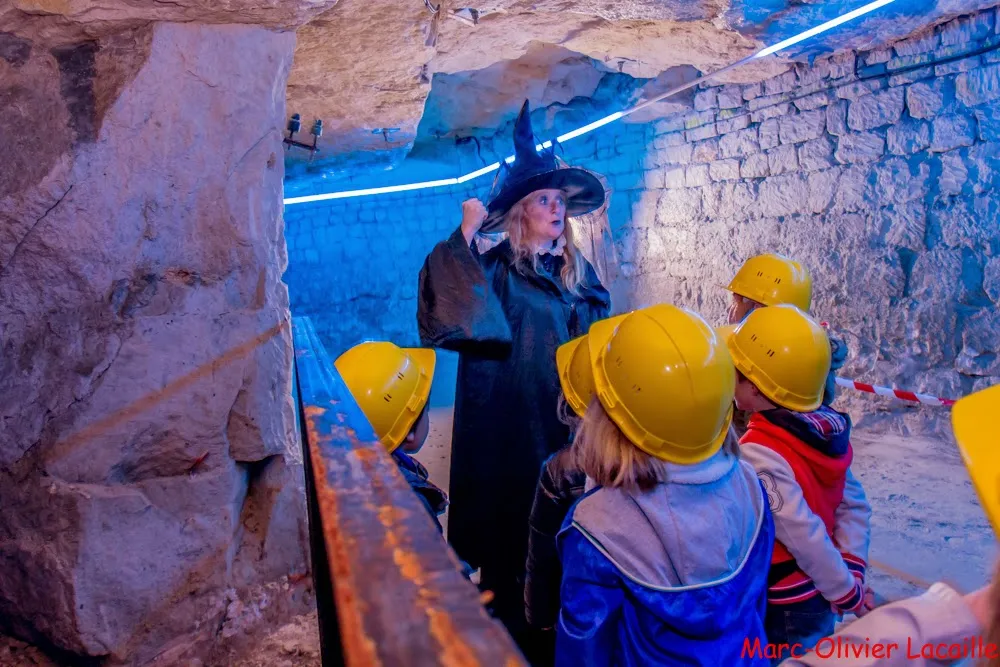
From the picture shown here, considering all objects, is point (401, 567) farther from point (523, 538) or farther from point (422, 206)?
point (422, 206)

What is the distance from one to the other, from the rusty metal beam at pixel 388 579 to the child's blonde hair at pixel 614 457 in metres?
0.57

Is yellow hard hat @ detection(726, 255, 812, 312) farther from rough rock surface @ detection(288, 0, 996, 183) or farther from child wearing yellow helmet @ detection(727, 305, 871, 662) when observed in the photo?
rough rock surface @ detection(288, 0, 996, 183)

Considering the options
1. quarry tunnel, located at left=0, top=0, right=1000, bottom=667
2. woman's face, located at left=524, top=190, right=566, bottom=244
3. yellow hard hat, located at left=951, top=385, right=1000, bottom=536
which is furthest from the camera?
woman's face, located at left=524, top=190, right=566, bottom=244

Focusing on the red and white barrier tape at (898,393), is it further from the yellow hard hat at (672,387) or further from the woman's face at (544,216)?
the yellow hard hat at (672,387)

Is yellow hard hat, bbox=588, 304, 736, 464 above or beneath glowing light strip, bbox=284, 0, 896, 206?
beneath

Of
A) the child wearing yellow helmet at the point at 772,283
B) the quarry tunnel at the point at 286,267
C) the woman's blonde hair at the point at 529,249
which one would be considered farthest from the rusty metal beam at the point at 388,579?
the child wearing yellow helmet at the point at 772,283

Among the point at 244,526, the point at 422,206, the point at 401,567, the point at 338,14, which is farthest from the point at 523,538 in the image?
the point at 422,206

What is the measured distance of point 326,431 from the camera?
973 mm

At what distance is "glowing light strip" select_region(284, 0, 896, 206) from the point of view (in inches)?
138

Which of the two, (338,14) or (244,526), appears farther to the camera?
(338,14)

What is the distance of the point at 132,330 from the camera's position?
145cm

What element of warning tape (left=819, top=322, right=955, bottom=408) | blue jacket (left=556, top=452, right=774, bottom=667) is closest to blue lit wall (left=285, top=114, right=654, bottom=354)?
warning tape (left=819, top=322, right=955, bottom=408)

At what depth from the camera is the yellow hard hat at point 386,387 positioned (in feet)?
5.64

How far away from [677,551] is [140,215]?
1.40m
